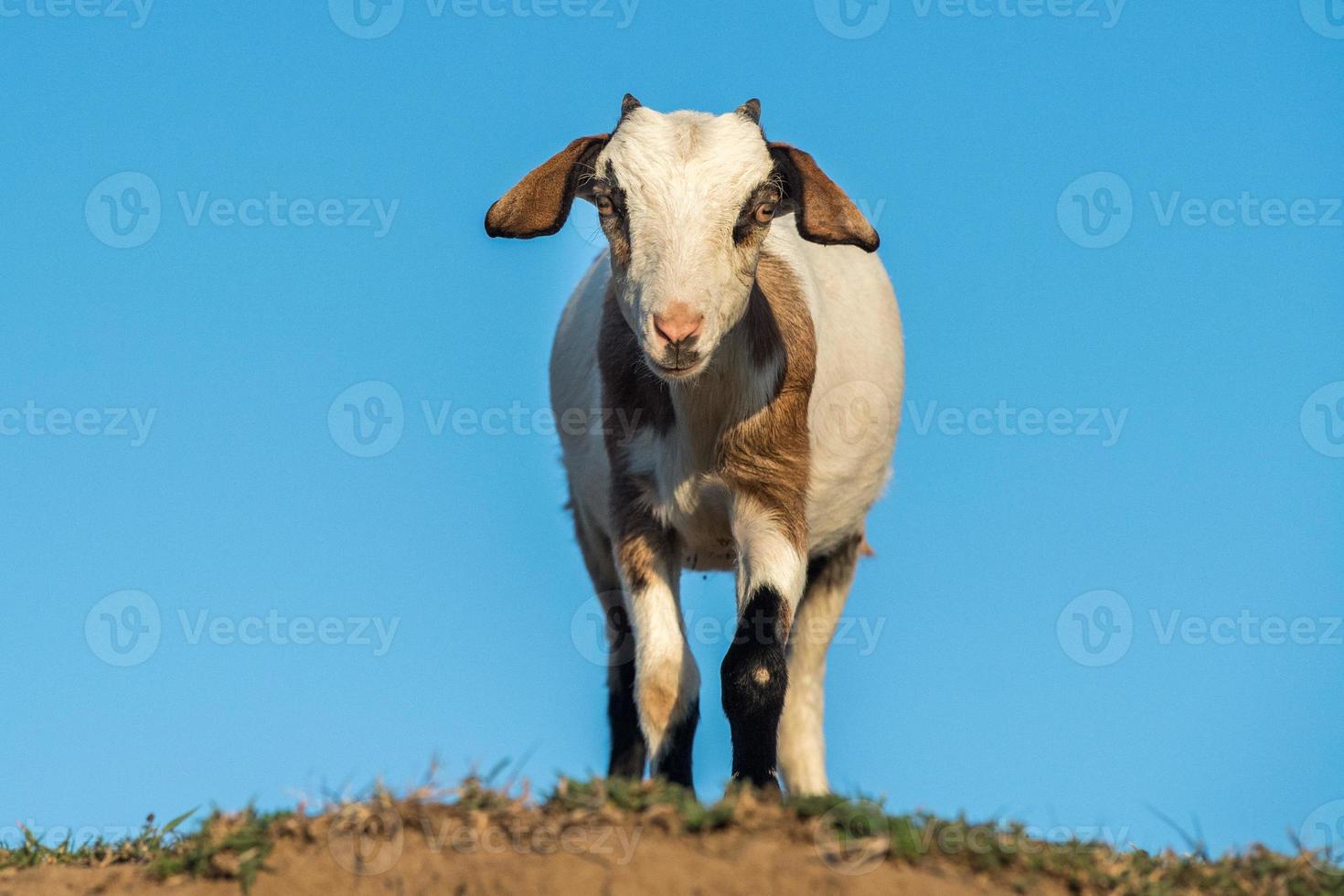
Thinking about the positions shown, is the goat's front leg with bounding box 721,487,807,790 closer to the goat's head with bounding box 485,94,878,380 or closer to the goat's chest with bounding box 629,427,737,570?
the goat's chest with bounding box 629,427,737,570

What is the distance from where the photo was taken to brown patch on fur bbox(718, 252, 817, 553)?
260 inches

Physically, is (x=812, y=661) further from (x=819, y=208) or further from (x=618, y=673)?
(x=819, y=208)

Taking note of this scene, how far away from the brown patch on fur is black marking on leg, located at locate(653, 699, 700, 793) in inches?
33.6

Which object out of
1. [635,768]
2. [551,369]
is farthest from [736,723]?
[551,369]

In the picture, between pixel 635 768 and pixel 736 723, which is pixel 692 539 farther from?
pixel 635 768

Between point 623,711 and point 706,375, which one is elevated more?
point 706,375

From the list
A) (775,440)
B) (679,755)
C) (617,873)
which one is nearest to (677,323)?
(775,440)

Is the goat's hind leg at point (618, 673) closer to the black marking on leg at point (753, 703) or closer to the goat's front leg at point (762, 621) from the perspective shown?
the goat's front leg at point (762, 621)

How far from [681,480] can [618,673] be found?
1791 millimetres

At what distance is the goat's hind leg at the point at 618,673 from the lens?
810 centimetres

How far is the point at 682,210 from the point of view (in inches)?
243

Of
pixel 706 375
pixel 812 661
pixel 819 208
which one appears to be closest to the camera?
pixel 819 208

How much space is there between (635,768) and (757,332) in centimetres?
255

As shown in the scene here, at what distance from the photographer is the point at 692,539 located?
695 centimetres
